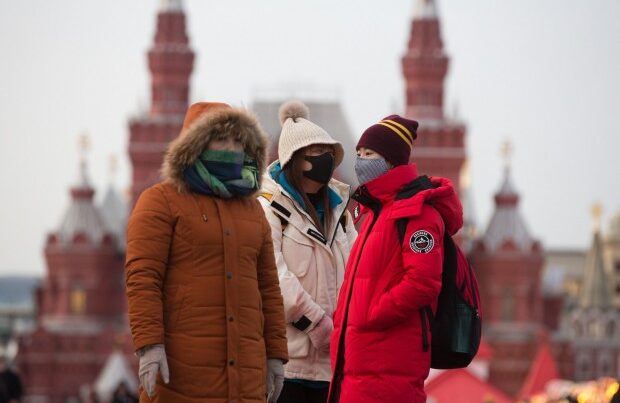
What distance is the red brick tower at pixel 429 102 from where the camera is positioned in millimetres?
74062

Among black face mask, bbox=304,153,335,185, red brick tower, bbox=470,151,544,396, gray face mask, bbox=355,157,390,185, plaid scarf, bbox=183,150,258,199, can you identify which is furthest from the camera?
red brick tower, bbox=470,151,544,396

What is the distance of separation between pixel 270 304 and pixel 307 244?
119 cm

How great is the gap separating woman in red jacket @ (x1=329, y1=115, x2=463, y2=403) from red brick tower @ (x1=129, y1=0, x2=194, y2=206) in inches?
2537

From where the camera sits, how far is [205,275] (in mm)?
8922

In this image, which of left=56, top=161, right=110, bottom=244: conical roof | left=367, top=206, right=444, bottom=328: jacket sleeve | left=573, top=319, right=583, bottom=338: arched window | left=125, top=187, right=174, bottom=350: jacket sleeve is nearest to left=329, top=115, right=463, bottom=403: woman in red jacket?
left=367, top=206, right=444, bottom=328: jacket sleeve

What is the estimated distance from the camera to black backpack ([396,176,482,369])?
9344mm

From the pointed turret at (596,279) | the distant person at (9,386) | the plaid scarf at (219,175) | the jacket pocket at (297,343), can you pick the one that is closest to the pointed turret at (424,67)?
the pointed turret at (596,279)

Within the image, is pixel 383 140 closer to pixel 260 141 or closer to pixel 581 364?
pixel 260 141

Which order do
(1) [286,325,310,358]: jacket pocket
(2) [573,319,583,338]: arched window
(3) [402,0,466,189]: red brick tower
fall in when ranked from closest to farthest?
1. (1) [286,325,310,358]: jacket pocket
2. (3) [402,0,466,189]: red brick tower
3. (2) [573,319,583,338]: arched window

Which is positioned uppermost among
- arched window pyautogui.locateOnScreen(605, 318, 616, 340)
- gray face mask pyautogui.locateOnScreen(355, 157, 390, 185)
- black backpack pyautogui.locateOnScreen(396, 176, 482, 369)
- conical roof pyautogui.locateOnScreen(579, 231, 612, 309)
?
gray face mask pyautogui.locateOnScreen(355, 157, 390, 185)

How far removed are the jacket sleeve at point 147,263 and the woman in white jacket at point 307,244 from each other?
1.40 m

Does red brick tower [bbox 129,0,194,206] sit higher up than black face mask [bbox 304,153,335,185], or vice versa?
black face mask [bbox 304,153,335,185]

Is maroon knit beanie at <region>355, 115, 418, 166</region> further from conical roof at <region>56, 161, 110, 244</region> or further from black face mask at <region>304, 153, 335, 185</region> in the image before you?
conical roof at <region>56, 161, 110, 244</region>

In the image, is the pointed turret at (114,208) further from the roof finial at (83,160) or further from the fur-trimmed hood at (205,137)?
the fur-trimmed hood at (205,137)
